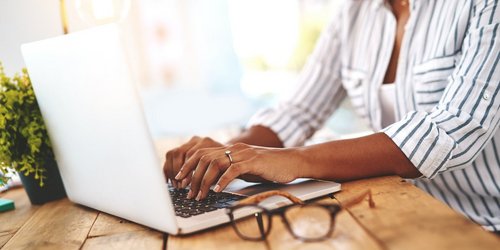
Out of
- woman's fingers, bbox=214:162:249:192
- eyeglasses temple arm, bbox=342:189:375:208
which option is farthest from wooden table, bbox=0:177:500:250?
woman's fingers, bbox=214:162:249:192

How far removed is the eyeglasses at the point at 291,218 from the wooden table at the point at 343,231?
0.01 meters

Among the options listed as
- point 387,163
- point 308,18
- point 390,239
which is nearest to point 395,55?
point 387,163

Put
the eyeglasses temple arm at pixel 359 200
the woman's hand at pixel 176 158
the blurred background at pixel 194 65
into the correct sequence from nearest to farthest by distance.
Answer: the eyeglasses temple arm at pixel 359 200, the woman's hand at pixel 176 158, the blurred background at pixel 194 65

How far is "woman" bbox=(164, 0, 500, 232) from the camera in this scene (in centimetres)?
93

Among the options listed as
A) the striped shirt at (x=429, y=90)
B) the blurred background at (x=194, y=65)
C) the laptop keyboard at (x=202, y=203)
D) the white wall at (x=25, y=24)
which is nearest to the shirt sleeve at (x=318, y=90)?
the striped shirt at (x=429, y=90)

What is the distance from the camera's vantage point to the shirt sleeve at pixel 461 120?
97 cm

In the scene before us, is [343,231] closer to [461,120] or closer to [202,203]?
[202,203]

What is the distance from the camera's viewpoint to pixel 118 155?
30.5 inches

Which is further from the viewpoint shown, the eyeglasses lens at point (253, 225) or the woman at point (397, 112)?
the woman at point (397, 112)

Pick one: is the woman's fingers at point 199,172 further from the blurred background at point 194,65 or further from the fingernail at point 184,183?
the blurred background at point 194,65

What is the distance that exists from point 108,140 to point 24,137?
40cm

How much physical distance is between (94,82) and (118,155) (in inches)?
4.4

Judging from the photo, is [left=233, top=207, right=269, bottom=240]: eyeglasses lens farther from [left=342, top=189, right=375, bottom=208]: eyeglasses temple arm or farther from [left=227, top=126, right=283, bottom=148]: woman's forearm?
[left=227, top=126, right=283, bottom=148]: woman's forearm

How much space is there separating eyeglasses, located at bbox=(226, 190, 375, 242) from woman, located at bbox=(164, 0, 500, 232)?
12 centimetres
